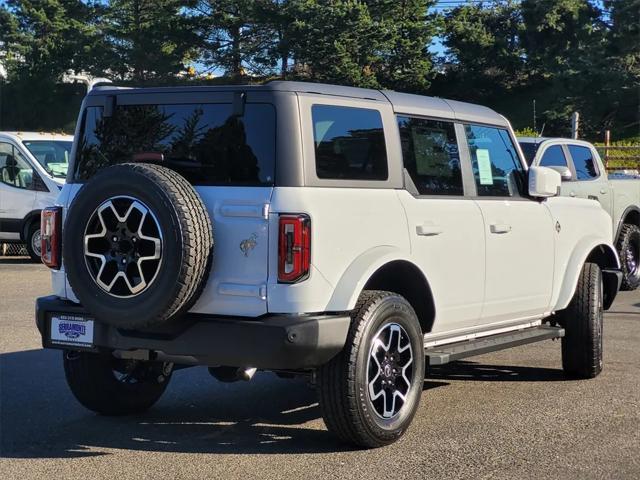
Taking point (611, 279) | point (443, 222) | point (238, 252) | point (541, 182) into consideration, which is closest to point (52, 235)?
point (238, 252)

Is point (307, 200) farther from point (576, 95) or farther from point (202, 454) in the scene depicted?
point (576, 95)

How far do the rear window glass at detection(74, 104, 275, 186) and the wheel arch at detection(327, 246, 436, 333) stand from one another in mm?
678

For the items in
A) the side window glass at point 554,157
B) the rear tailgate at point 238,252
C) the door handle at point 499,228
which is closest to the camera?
the rear tailgate at point 238,252

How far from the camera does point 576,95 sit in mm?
51438

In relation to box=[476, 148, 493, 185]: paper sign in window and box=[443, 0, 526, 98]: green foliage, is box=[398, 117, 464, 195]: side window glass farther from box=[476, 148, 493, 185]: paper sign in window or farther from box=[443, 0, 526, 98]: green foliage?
box=[443, 0, 526, 98]: green foliage

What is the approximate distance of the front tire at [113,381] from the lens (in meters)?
6.03

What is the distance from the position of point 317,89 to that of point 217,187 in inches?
31.8

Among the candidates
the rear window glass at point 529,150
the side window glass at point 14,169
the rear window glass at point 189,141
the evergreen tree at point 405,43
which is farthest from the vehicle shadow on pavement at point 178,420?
the evergreen tree at point 405,43

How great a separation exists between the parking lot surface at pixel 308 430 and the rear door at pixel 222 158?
2.95 ft

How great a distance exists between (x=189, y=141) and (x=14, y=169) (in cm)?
1221

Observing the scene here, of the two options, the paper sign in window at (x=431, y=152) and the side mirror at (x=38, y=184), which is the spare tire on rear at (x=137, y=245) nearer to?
the paper sign in window at (x=431, y=152)

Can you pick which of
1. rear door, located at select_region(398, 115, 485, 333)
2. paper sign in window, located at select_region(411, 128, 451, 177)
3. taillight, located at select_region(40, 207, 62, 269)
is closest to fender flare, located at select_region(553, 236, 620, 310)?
rear door, located at select_region(398, 115, 485, 333)

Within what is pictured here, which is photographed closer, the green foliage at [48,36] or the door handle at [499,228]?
the door handle at [499,228]

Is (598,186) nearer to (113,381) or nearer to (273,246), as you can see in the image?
(113,381)
